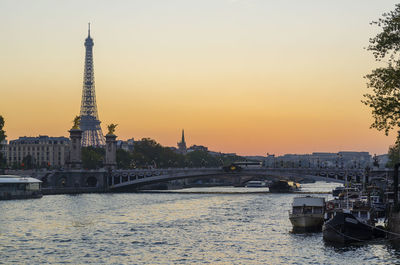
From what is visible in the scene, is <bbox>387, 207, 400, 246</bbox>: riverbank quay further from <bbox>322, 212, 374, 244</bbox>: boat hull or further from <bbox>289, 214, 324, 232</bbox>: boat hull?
<bbox>289, 214, 324, 232</bbox>: boat hull

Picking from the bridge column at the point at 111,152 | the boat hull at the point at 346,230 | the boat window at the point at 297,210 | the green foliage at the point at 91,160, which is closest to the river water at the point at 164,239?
the boat hull at the point at 346,230

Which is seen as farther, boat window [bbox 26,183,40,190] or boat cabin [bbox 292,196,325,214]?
boat window [bbox 26,183,40,190]

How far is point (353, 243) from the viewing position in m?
45.8

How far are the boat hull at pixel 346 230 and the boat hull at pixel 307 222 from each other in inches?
260

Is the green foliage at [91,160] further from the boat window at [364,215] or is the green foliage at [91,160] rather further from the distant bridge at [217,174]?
the boat window at [364,215]

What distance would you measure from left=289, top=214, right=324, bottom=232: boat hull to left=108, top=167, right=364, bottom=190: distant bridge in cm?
5090

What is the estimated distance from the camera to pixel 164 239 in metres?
50.5

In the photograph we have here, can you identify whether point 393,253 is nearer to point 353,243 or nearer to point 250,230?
point 353,243

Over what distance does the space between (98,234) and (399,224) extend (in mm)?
21934

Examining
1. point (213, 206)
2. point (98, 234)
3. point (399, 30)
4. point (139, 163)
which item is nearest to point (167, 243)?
point (98, 234)

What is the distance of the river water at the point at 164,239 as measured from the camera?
41.4 metres

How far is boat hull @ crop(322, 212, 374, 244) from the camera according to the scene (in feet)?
151

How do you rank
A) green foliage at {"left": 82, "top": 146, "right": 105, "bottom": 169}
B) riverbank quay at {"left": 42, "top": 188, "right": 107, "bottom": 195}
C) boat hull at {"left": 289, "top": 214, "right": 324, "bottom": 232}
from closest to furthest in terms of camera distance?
1. boat hull at {"left": 289, "top": 214, "right": 324, "bottom": 232}
2. riverbank quay at {"left": 42, "top": 188, "right": 107, "bottom": 195}
3. green foliage at {"left": 82, "top": 146, "right": 105, "bottom": 169}

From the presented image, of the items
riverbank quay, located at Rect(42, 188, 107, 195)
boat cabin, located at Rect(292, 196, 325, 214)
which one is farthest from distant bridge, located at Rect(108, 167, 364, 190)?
boat cabin, located at Rect(292, 196, 325, 214)
